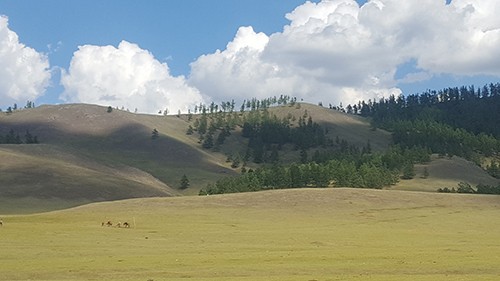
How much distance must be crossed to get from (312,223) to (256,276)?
1884 inches

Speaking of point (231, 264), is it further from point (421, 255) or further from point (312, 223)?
point (312, 223)

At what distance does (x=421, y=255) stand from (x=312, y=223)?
37.6 m

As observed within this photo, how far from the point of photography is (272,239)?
5362 centimetres

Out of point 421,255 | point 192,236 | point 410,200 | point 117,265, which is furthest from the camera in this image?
point 410,200

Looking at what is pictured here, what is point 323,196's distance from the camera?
97812mm

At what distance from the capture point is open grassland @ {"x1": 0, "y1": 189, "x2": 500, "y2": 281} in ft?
99.0

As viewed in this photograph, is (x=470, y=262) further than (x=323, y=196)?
No

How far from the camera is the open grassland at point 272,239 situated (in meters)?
30.2

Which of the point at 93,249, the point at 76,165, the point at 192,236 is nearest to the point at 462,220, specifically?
the point at 192,236

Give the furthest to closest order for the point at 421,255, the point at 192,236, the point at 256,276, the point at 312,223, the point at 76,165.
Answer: the point at 76,165
the point at 312,223
the point at 192,236
the point at 421,255
the point at 256,276

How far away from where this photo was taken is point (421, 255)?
125ft

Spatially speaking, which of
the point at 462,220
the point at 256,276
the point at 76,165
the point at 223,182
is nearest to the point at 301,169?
the point at 223,182

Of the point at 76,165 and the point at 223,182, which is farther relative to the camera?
the point at 76,165

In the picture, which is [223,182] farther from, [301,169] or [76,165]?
[76,165]
